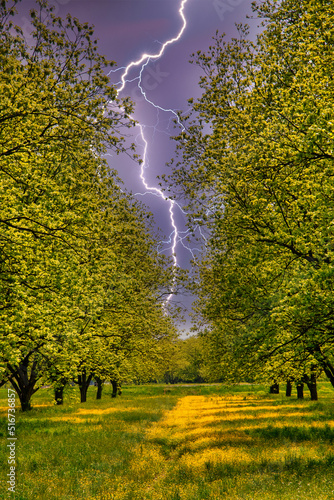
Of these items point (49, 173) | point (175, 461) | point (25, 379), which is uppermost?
point (49, 173)

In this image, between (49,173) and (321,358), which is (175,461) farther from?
(49,173)

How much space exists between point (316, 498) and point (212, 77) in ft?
56.1

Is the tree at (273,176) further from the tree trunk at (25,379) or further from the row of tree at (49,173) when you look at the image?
the tree trunk at (25,379)

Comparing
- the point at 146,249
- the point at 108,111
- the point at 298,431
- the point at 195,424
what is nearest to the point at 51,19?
the point at 108,111

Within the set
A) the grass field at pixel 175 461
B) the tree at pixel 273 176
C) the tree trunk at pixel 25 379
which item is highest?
the tree at pixel 273 176

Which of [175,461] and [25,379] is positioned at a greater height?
[25,379]

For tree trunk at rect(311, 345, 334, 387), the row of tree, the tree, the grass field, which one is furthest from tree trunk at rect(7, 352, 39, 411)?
tree trunk at rect(311, 345, 334, 387)

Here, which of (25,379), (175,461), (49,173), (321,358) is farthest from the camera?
(25,379)

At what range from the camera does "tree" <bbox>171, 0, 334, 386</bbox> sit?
11.4 m

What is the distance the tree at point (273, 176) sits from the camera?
1137cm

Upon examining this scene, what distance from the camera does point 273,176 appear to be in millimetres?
13867

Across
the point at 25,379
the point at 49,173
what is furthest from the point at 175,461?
the point at 25,379

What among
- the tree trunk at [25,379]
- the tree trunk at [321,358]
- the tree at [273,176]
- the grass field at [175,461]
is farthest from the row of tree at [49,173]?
the tree trunk at [321,358]

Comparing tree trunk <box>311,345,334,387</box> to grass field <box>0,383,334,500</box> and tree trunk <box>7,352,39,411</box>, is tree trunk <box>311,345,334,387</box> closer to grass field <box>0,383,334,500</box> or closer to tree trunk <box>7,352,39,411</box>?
grass field <box>0,383,334,500</box>
